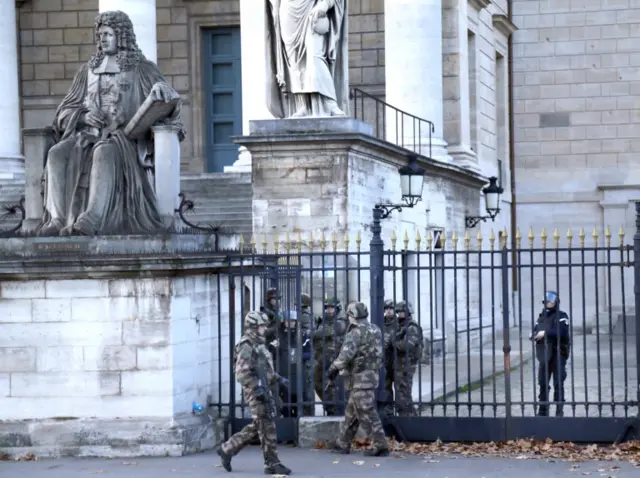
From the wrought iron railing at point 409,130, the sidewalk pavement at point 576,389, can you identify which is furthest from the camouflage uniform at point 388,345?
the wrought iron railing at point 409,130

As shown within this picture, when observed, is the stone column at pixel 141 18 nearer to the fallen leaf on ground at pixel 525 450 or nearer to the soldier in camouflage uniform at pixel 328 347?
the soldier in camouflage uniform at pixel 328 347

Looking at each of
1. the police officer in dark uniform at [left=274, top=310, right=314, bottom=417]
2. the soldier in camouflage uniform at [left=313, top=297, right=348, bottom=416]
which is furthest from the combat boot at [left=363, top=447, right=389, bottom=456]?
the police officer in dark uniform at [left=274, top=310, right=314, bottom=417]

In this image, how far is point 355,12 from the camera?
32906 millimetres

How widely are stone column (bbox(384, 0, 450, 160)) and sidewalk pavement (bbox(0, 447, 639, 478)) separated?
13.2 m

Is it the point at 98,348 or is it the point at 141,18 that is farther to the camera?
the point at 141,18

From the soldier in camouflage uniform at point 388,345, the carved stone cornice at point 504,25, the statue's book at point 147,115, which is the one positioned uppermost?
the carved stone cornice at point 504,25

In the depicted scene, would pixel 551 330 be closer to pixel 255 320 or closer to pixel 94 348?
pixel 255 320

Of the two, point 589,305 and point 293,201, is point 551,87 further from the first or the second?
point 293,201

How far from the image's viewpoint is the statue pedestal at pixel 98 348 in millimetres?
15453

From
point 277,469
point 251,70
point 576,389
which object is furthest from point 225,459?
point 251,70

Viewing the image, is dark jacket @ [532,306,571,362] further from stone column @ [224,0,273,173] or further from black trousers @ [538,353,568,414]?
stone column @ [224,0,273,173]

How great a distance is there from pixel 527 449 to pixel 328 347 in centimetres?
291

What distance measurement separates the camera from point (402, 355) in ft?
56.3

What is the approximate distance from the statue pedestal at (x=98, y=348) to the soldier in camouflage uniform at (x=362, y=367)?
1.63m
